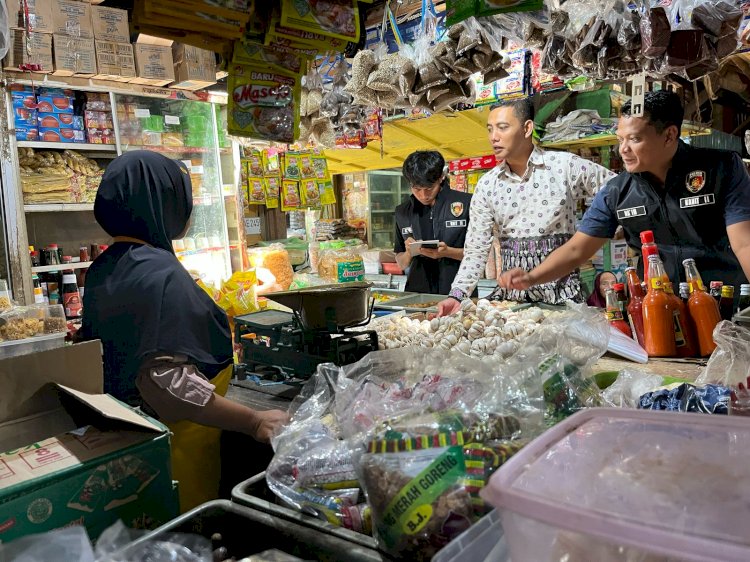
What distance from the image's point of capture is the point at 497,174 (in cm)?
355

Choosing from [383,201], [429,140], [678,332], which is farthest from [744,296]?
[383,201]

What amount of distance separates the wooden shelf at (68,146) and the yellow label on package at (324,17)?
8.00ft

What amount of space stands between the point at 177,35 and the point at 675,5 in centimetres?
226

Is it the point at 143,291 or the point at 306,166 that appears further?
the point at 306,166

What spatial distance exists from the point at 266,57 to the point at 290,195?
2838 millimetres

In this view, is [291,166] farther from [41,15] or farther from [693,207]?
[693,207]

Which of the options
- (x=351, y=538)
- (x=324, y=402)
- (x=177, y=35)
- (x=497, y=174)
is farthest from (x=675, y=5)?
(x=351, y=538)

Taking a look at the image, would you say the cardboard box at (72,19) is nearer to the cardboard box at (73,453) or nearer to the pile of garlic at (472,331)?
the pile of garlic at (472,331)

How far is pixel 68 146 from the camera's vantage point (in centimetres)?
414

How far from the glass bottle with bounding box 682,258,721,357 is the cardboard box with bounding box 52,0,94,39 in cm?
389

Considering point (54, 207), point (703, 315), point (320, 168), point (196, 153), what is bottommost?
point (703, 315)

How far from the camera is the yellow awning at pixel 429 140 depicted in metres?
5.38

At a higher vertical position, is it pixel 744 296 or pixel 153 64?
pixel 153 64

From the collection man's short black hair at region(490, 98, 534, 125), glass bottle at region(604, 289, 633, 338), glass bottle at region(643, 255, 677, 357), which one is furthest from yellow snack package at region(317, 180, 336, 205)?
glass bottle at region(643, 255, 677, 357)
